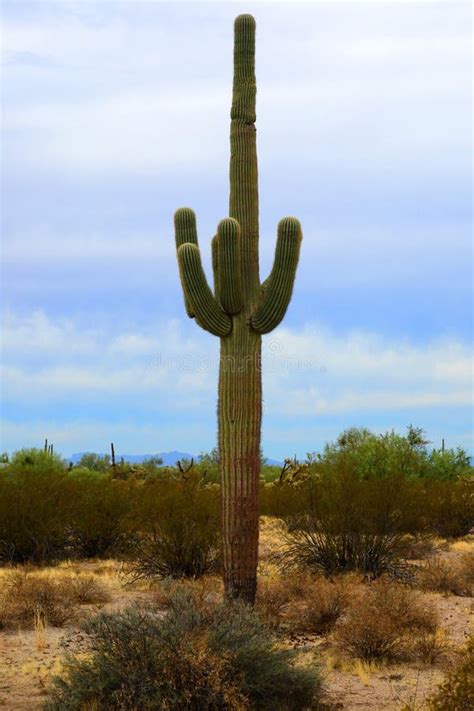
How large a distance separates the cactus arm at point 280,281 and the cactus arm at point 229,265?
Answer: 36cm

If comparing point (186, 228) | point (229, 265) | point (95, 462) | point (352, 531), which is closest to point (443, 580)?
point (352, 531)

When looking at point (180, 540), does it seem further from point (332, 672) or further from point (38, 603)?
point (332, 672)

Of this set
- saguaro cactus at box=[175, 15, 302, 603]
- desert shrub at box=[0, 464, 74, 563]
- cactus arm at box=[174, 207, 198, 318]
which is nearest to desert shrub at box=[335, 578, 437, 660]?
saguaro cactus at box=[175, 15, 302, 603]

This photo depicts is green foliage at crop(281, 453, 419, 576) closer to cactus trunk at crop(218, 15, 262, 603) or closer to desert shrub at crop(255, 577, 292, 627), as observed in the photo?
desert shrub at crop(255, 577, 292, 627)

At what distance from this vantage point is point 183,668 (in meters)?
7.35

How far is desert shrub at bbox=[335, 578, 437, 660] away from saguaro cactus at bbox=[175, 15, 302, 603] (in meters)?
1.64

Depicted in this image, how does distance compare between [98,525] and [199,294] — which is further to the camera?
[98,525]

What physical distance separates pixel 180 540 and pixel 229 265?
6.22 metres

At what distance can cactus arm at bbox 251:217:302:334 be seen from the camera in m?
11.7

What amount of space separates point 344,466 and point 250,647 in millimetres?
9984

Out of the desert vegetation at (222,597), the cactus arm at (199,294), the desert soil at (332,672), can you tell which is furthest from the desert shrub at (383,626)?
the cactus arm at (199,294)

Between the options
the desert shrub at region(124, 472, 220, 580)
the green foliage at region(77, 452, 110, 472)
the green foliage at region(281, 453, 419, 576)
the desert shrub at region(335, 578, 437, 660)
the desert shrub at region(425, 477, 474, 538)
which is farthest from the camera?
the green foliage at region(77, 452, 110, 472)

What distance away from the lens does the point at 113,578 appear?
16203 mm

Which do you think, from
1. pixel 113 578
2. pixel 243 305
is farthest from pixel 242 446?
pixel 113 578
